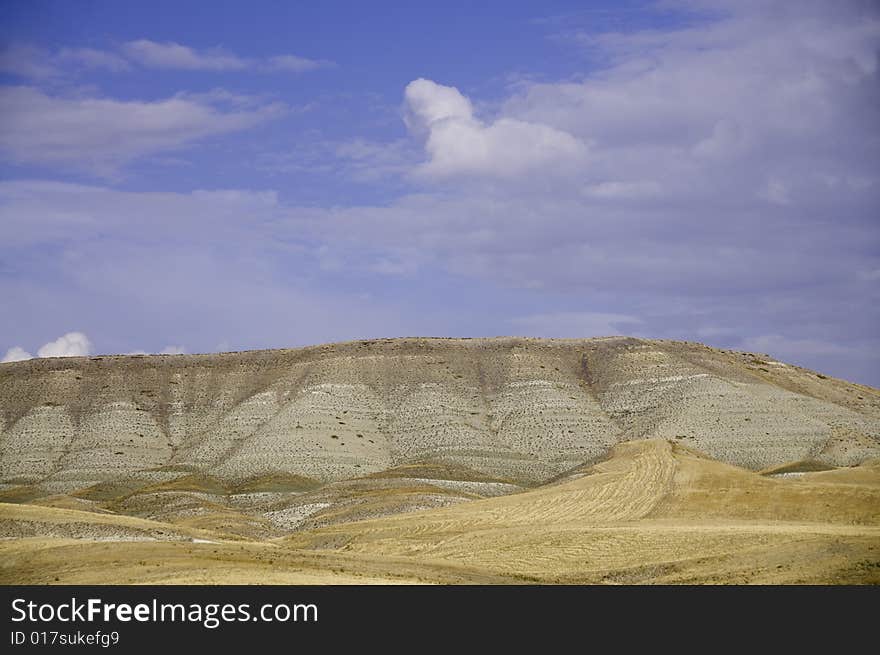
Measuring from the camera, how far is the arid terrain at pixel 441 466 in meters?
37.8

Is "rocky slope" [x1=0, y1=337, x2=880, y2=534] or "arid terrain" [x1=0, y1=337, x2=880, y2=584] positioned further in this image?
"rocky slope" [x1=0, y1=337, x2=880, y2=534]

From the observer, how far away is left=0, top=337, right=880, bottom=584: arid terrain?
124ft

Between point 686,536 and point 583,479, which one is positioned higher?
point 583,479

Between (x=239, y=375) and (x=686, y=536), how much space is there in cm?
6722

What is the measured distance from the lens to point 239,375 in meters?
104

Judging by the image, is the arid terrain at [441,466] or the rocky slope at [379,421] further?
the rocky slope at [379,421]

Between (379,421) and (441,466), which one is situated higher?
(379,421)

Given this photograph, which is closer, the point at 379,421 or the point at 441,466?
the point at 441,466

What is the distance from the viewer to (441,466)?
8144 centimetres
